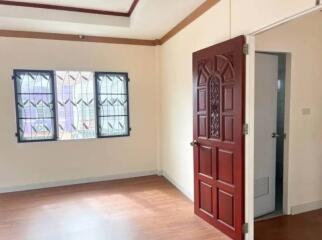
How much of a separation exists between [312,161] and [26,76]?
14.5ft

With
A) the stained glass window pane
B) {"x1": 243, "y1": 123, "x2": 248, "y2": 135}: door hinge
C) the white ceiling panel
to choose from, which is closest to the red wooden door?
{"x1": 243, "y1": 123, "x2": 248, "y2": 135}: door hinge

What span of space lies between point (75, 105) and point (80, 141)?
646 millimetres

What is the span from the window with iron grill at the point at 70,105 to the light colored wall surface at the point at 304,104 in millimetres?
2795

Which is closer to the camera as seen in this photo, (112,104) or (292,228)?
(292,228)

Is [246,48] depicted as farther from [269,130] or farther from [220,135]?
[269,130]

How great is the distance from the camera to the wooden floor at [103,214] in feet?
8.95

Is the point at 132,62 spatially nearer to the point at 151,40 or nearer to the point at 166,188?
the point at 151,40

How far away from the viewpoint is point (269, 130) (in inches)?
121

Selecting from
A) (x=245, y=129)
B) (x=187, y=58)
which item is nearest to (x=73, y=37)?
(x=187, y=58)

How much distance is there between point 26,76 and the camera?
413 centimetres

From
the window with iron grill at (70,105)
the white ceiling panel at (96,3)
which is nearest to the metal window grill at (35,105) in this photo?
the window with iron grill at (70,105)

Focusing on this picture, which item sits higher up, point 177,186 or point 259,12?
point 259,12

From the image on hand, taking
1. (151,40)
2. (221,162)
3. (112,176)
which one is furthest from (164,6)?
(112,176)

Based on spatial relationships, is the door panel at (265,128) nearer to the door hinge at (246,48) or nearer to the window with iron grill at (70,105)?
the door hinge at (246,48)
